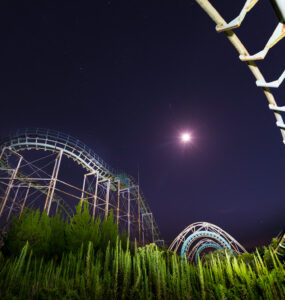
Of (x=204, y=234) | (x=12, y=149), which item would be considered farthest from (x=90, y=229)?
(x=204, y=234)

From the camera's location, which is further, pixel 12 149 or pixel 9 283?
pixel 12 149

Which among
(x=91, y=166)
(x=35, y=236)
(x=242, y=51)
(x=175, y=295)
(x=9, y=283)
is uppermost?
(x=91, y=166)

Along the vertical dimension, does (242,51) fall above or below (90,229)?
above

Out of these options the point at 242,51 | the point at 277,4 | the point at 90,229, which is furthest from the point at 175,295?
the point at 277,4

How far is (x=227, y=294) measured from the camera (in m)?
2.83

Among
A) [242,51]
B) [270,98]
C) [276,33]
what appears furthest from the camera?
[270,98]

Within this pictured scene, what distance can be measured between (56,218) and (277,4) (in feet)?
24.5

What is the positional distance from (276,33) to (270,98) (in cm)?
102

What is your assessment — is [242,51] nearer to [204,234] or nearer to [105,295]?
[105,295]

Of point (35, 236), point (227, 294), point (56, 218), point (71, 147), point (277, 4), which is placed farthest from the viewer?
point (71, 147)

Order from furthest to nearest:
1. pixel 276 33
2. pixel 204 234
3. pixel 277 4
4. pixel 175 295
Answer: pixel 204 234 → pixel 175 295 → pixel 276 33 → pixel 277 4

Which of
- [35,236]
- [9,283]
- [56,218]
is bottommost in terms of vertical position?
[9,283]

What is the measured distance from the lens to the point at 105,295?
2916mm

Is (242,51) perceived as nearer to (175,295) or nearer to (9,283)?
(175,295)
